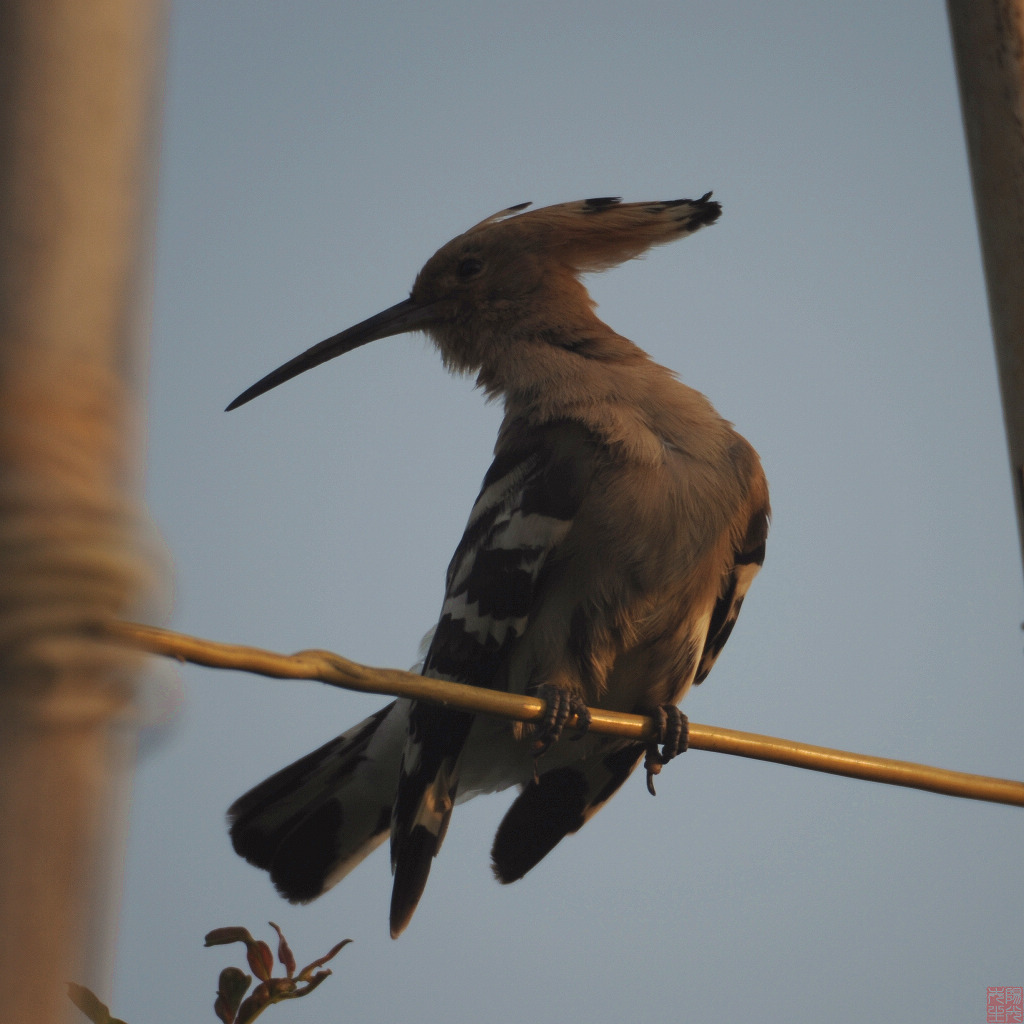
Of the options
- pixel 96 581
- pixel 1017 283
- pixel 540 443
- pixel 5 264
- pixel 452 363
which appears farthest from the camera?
pixel 452 363

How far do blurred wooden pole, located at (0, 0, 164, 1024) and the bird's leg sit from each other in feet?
6.08

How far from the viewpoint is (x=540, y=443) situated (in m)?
2.76

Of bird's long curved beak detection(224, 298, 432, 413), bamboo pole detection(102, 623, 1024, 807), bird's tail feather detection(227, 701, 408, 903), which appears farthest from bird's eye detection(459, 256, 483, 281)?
bamboo pole detection(102, 623, 1024, 807)

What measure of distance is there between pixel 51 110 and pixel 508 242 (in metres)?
2.91

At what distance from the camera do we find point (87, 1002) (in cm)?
80

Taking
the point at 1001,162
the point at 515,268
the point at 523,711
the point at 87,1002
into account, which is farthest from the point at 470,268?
the point at 87,1002

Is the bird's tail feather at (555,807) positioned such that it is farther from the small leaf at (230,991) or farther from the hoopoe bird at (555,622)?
the small leaf at (230,991)

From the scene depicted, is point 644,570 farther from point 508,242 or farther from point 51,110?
point 51,110

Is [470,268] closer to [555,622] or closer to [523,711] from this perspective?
[555,622]

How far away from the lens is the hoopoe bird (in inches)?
102

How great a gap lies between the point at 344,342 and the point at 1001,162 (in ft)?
6.86

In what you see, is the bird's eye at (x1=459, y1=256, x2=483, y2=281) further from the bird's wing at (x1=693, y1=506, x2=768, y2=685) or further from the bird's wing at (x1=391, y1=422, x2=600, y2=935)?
the bird's wing at (x1=693, y1=506, x2=768, y2=685)

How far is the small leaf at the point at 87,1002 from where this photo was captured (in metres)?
0.68

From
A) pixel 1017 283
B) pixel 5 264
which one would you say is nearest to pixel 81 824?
pixel 5 264
